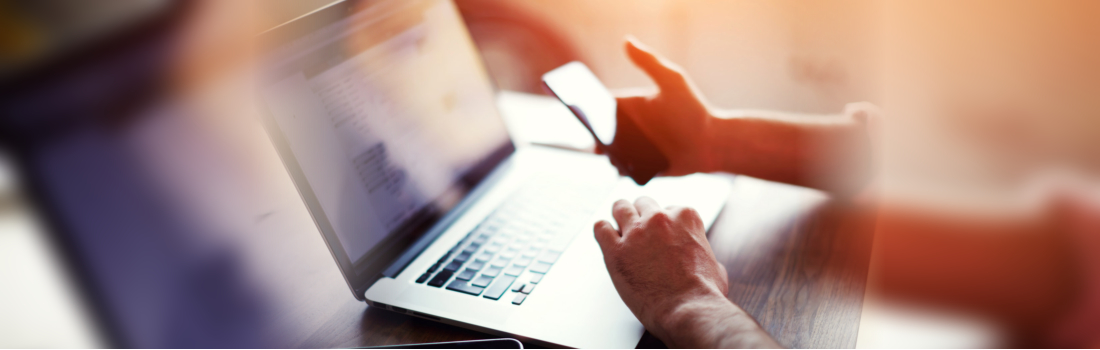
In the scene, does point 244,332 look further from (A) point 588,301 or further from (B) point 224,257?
(A) point 588,301

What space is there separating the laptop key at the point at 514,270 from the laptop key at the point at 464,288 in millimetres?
Result: 41

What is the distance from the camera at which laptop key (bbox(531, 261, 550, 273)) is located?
0.64m

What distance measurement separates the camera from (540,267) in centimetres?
64

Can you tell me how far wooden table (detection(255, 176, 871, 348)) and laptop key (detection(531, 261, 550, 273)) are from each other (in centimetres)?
11

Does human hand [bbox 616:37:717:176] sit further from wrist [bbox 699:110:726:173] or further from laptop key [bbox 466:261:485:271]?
laptop key [bbox 466:261:485:271]

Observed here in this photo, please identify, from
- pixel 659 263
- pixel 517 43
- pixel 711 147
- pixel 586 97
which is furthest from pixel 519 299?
pixel 517 43

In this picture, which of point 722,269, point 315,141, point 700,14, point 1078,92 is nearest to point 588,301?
point 722,269

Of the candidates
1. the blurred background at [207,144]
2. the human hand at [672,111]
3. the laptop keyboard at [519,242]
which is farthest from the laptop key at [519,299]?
the human hand at [672,111]

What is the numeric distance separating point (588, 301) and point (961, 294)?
464 mm

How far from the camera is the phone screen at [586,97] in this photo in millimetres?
817

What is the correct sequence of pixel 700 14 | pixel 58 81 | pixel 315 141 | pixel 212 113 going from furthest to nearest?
pixel 700 14
pixel 212 113
pixel 315 141
pixel 58 81

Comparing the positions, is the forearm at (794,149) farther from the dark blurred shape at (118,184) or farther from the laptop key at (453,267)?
the dark blurred shape at (118,184)

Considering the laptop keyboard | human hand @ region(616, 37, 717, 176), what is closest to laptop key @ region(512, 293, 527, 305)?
the laptop keyboard

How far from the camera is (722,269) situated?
2.06 ft
